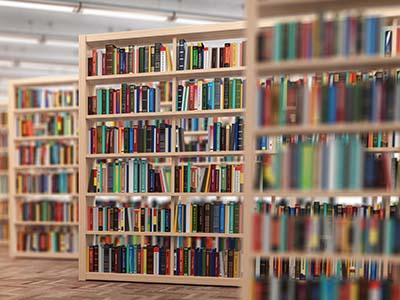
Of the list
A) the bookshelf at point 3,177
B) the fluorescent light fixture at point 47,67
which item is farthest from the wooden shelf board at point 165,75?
the fluorescent light fixture at point 47,67

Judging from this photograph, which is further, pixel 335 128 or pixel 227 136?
pixel 227 136

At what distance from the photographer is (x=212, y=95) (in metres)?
5.40

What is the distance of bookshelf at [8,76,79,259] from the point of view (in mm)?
7414

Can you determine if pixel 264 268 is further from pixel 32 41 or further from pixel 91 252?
pixel 32 41

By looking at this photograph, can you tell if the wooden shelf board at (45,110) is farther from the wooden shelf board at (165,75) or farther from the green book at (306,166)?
the green book at (306,166)

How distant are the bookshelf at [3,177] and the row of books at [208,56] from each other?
4.63 meters

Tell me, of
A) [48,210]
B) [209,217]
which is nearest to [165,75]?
[209,217]

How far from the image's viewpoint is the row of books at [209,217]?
5.34 m

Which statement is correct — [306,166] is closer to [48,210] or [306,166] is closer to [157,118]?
[157,118]

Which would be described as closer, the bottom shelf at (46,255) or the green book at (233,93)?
the green book at (233,93)

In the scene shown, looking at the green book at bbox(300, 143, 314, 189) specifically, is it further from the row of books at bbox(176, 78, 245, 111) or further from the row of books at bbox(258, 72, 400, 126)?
the row of books at bbox(176, 78, 245, 111)

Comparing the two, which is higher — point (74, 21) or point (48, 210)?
point (74, 21)

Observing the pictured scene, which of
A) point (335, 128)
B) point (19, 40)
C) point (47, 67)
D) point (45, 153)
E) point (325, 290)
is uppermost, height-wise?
point (19, 40)

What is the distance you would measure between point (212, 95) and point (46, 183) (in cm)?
321
